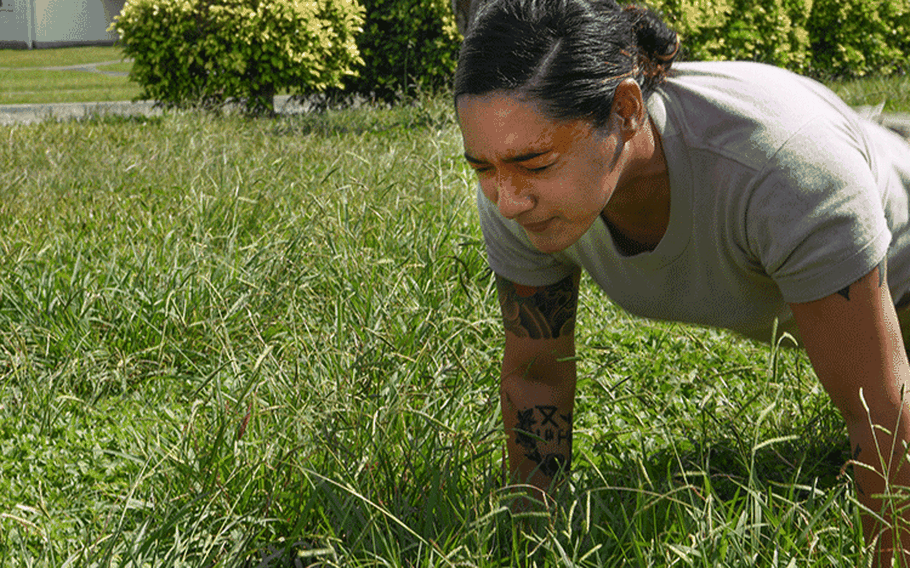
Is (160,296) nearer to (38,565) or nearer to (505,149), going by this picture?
(38,565)

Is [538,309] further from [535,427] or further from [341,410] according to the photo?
[341,410]

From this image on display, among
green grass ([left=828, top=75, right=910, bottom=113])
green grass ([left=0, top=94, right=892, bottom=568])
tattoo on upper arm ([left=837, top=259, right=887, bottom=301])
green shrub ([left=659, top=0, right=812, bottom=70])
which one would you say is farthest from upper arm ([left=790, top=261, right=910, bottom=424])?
green shrub ([left=659, top=0, right=812, bottom=70])

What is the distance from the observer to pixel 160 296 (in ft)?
10.3

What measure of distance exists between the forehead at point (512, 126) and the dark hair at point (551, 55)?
1 centimetres

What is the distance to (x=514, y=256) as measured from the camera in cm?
203

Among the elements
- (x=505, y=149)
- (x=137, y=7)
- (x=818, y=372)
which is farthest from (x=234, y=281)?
(x=137, y=7)

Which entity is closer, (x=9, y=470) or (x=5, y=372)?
(x=9, y=470)

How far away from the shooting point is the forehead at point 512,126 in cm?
155

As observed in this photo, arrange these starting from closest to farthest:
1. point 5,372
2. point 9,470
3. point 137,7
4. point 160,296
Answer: point 9,470, point 5,372, point 160,296, point 137,7

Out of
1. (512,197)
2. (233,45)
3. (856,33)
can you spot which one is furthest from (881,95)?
(512,197)

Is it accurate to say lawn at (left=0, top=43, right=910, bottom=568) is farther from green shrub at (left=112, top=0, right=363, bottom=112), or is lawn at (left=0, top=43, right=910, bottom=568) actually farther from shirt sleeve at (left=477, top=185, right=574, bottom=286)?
green shrub at (left=112, top=0, right=363, bottom=112)

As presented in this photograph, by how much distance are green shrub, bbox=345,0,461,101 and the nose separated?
7003 millimetres

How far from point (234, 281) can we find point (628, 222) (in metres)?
1.82

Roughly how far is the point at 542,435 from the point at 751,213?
761mm
